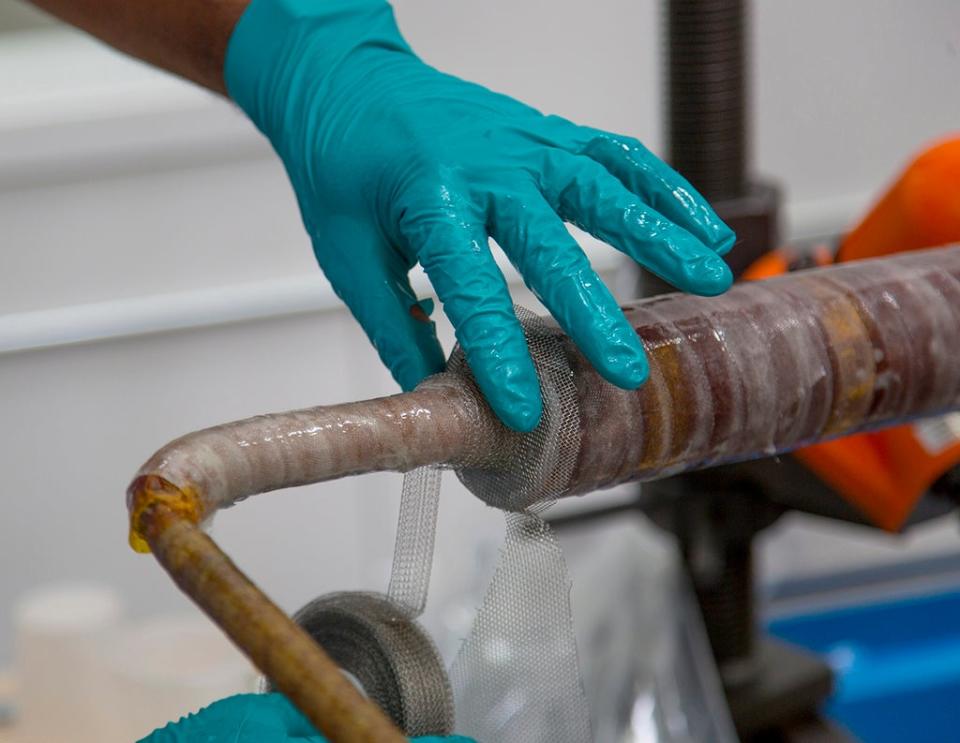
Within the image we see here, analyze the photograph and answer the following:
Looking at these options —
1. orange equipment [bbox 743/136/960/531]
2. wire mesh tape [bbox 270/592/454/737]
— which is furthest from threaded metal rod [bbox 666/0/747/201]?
wire mesh tape [bbox 270/592/454/737]

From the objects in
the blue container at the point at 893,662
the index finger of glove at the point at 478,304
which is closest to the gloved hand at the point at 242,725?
the index finger of glove at the point at 478,304

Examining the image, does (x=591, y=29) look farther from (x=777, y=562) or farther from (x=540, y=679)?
(x=540, y=679)

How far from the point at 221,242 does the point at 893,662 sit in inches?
40.7

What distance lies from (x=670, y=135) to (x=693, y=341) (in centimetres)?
51

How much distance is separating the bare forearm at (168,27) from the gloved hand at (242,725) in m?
0.48

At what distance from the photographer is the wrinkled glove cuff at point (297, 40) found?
0.77 m

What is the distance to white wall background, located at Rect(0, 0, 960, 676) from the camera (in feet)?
4.78

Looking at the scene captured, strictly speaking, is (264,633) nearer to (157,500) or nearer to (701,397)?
(157,500)

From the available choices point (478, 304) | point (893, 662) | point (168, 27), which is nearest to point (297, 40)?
point (168, 27)

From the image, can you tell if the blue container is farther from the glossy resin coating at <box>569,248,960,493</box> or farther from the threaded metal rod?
the glossy resin coating at <box>569,248,960,493</box>

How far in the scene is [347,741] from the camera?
360 millimetres

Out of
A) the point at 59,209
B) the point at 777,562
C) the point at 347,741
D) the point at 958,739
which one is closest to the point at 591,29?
A: the point at 59,209

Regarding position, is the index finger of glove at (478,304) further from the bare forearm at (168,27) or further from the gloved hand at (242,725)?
the bare forearm at (168,27)

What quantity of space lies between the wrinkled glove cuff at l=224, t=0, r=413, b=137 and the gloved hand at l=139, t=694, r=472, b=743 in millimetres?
397
